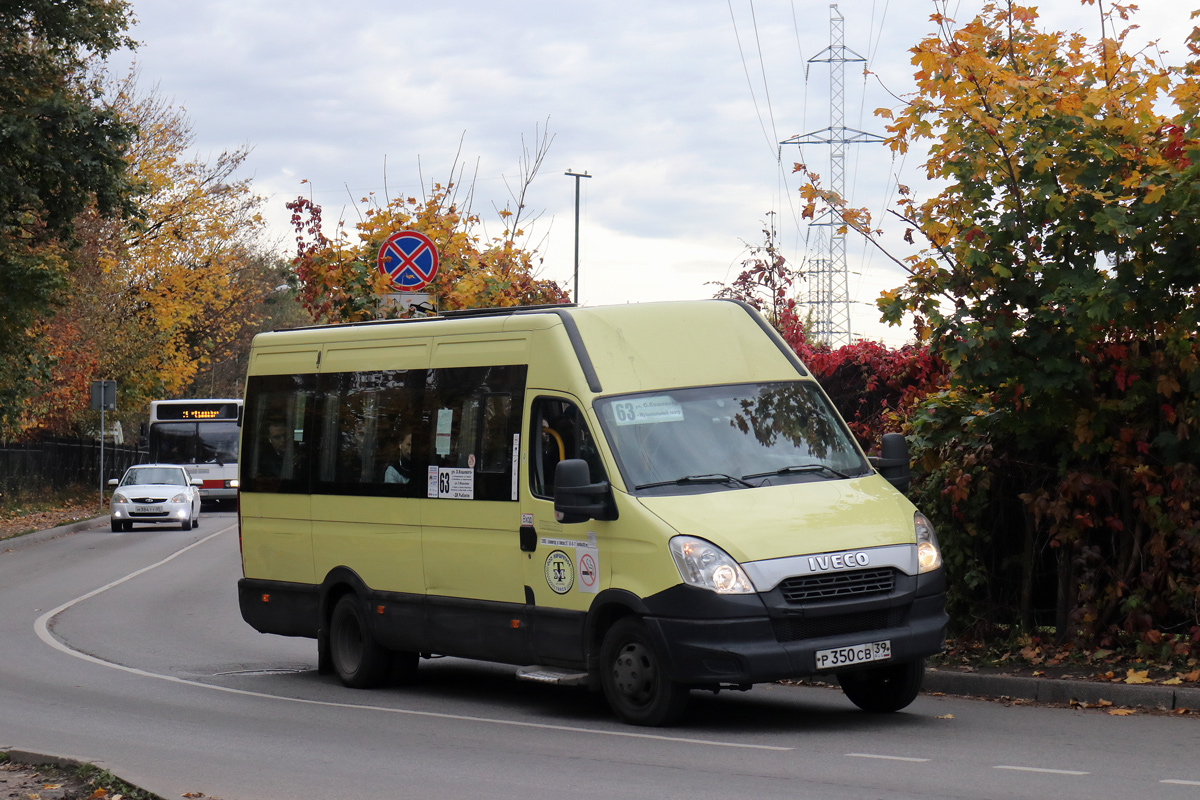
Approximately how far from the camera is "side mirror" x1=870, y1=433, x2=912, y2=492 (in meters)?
9.95

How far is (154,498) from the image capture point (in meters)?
36.7

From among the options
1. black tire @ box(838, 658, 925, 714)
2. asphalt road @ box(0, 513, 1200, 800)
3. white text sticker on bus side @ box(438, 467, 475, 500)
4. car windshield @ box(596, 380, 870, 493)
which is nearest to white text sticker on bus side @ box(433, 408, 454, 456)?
white text sticker on bus side @ box(438, 467, 475, 500)

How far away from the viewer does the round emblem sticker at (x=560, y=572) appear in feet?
32.1

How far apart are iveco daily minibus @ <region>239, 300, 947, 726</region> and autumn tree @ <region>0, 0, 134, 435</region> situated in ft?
50.2

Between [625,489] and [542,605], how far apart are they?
1.14m

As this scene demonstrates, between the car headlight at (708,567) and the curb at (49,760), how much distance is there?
125 inches

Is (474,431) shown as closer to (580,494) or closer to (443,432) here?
(443,432)

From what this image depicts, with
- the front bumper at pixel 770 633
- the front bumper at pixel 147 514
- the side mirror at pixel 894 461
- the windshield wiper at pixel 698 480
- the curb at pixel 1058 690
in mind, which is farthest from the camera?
the front bumper at pixel 147 514

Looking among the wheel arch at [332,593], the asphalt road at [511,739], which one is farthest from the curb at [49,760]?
the wheel arch at [332,593]

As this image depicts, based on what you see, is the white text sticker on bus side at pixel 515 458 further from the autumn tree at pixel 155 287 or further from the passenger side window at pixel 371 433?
the autumn tree at pixel 155 287

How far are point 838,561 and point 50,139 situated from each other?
21.2m

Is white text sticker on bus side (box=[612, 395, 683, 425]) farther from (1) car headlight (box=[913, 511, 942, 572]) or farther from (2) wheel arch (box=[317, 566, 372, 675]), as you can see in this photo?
(2) wheel arch (box=[317, 566, 372, 675])

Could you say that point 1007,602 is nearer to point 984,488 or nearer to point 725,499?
point 984,488

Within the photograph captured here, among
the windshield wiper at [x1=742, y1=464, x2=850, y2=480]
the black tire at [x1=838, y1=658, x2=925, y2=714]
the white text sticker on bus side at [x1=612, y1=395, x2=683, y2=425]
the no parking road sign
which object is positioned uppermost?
the no parking road sign
